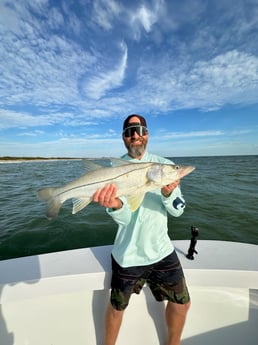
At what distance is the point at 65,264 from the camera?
8.00 ft

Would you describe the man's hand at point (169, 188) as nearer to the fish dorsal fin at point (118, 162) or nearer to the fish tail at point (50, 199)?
the fish dorsal fin at point (118, 162)

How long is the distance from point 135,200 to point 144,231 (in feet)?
1.21

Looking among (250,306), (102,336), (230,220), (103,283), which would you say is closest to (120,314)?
(103,283)

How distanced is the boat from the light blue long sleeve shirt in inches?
15.3

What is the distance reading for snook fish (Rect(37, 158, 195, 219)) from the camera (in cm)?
215

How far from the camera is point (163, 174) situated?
7.06 ft

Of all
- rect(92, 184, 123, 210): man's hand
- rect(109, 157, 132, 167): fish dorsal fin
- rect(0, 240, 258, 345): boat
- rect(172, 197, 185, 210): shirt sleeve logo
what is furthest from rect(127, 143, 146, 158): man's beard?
rect(0, 240, 258, 345): boat

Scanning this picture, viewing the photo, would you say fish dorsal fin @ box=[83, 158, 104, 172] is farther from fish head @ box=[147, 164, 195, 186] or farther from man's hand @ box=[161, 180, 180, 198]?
man's hand @ box=[161, 180, 180, 198]

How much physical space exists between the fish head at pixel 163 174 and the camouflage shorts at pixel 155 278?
83 cm

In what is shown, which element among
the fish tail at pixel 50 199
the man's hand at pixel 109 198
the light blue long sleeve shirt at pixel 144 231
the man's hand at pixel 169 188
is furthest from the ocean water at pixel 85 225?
the man's hand at pixel 169 188

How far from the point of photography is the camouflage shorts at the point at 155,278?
84.4 inches

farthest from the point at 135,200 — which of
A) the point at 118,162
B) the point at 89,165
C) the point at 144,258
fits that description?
the point at 89,165

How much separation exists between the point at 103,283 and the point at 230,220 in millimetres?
8290

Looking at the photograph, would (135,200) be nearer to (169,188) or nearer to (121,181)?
(121,181)
